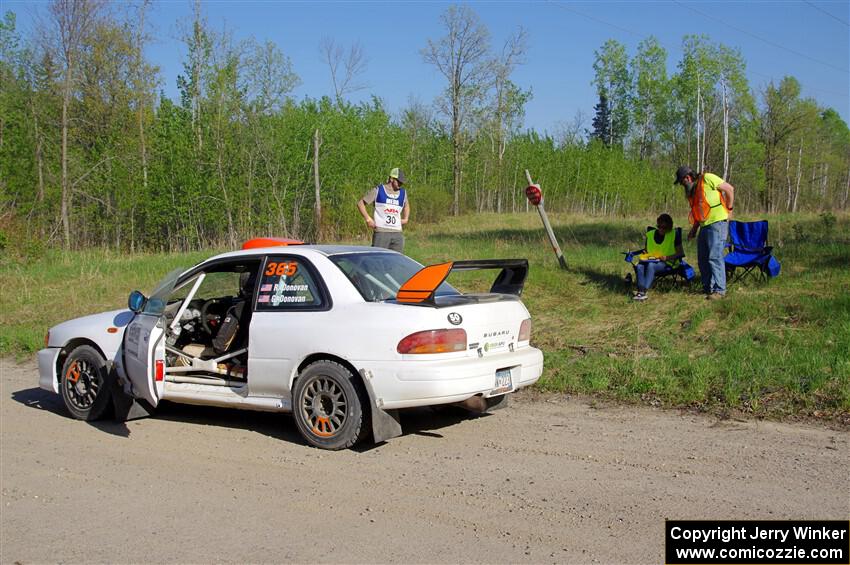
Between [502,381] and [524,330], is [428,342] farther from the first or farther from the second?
[524,330]

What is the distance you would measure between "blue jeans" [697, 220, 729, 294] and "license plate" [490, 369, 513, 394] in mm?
5214

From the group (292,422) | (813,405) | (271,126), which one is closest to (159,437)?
(292,422)

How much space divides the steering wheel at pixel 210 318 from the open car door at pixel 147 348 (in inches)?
19.9

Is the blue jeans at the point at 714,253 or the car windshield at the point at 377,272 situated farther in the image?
the blue jeans at the point at 714,253

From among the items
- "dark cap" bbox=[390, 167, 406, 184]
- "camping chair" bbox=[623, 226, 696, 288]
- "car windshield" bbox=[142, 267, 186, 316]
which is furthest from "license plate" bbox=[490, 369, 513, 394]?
"dark cap" bbox=[390, 167, 406, 184]

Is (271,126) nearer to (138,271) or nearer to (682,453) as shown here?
(138,271)

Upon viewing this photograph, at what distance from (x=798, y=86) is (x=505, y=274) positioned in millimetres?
55510

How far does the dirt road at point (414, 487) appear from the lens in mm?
4469

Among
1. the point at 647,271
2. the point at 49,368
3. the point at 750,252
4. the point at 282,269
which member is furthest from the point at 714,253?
the point at 49,368

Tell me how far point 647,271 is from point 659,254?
0.49m

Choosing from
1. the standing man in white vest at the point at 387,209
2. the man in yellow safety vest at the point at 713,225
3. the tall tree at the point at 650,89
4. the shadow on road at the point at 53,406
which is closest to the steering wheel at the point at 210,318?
the shadow on road at the point at 53,406

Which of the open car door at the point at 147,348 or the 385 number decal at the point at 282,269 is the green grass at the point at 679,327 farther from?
the open car door at the point at 147,348

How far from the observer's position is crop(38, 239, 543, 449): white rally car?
240 inches

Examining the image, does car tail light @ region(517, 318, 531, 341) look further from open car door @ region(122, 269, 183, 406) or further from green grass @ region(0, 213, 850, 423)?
open car door @ region(122, 269, 183, 406)
